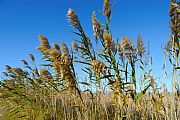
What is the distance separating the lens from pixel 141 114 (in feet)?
9.32

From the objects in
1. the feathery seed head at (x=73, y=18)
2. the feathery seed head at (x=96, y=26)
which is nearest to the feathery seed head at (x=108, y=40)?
the feathery seed head at (x=96, y=26)

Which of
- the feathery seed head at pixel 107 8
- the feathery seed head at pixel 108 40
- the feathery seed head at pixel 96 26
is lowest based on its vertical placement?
the feathery seed head at pixel 108 40

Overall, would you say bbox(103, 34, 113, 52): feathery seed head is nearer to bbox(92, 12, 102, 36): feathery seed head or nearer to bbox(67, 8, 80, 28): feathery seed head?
bbox(92, 12, 102, 36): feathery seed head

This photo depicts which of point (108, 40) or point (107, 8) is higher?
point (107, 8)

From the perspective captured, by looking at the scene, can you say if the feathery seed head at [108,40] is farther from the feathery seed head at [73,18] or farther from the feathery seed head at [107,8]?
the feathery seed head at [73,18]

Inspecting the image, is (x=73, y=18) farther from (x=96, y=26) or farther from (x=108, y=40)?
(x=108, y=40)

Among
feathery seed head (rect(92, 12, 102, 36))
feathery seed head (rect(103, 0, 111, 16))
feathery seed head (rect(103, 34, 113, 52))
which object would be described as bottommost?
feathery seed head (rect(103, 34, 113, 52))

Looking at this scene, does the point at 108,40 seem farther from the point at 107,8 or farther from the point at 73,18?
the point at 73,18

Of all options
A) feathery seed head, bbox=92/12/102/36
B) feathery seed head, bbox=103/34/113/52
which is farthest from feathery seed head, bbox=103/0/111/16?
feathery seed head, bbox=103/34/113/52

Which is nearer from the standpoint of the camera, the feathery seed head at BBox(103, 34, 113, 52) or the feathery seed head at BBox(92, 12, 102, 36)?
the feathery seed head at BBox(103, 34, 113, 52)

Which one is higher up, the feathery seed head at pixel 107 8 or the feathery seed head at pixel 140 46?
the feathery seed head at pixel 107 8

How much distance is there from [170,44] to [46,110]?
2.50m

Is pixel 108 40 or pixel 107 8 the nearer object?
pixel 108 40

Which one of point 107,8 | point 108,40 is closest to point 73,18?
point 107,8
